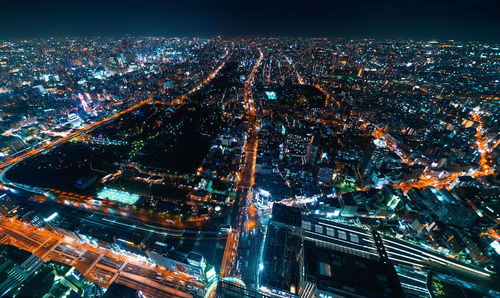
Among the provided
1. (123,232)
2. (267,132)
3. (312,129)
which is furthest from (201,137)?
(312,129)

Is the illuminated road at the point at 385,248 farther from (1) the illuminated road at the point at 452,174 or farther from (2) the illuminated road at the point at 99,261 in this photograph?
(2) the illuminated road at the point at 99,261

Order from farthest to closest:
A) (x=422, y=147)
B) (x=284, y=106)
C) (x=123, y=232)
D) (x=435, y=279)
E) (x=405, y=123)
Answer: (x=284, y=106) < (x=405, y=123) < (x=422, y=147) < (x=123, y=232) < (x=435, y=279)

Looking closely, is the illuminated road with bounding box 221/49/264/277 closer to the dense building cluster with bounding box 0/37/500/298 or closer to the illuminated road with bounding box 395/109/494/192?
the dense building cluster with bounding box 0/37/500/298

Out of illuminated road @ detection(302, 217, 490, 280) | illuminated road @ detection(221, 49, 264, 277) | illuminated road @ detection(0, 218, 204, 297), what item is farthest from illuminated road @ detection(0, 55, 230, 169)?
illuminated road @ detection(302, 217, 490, 280)

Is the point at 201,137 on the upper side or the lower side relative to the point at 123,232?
upper

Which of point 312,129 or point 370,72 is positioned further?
point 370,72

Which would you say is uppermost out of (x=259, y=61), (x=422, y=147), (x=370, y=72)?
(x=259, y=61)

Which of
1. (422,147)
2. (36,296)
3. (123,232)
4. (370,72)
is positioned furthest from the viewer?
(370,72)

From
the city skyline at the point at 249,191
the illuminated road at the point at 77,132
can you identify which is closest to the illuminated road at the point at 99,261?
the city skyline at the point at 249,191

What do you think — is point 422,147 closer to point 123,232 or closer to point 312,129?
point 312,129

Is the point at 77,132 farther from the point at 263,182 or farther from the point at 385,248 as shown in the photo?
the point at 385,248
